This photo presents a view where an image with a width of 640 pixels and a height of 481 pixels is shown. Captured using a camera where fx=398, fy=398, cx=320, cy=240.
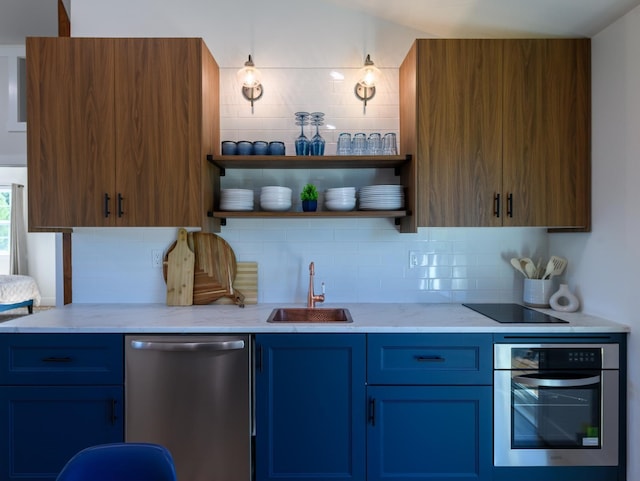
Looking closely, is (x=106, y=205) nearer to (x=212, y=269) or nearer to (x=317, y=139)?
(x=212, y=269)

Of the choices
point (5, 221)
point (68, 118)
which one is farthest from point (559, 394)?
point (5, 221)

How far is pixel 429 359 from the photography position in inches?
76.4

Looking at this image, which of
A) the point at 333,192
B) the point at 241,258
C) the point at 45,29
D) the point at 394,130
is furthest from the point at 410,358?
the point at 45,29

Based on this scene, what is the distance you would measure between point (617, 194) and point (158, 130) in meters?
2.42

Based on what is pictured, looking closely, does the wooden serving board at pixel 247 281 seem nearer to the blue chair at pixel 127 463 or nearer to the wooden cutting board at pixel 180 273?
the wooden cutting board at pixel 180 273

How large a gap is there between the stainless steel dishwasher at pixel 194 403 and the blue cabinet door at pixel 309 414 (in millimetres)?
100

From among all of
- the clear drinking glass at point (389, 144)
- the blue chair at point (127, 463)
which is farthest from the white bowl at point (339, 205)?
the blue chair at point (127, 463)

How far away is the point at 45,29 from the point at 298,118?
8.95ft

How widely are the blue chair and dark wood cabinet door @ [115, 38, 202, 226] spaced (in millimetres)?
1330

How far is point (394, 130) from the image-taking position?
2592 mm

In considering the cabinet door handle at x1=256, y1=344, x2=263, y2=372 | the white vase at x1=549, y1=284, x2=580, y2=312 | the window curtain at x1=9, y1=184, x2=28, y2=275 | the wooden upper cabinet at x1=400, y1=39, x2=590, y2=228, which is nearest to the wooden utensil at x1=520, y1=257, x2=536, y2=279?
the white vase at x1=549, y1=284, x2=580, y2=312

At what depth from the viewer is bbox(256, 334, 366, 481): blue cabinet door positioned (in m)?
1.95

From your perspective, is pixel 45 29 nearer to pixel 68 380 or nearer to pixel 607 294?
pixel 68 380

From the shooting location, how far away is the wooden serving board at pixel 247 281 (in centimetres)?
254
